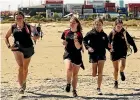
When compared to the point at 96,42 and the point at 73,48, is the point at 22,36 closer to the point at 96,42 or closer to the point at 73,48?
the point at 73,48

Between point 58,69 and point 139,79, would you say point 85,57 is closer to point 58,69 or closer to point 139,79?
point 58,69

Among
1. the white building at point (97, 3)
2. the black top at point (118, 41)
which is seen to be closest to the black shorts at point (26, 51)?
the black top at point (118, 41)

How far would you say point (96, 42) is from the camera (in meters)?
9.23

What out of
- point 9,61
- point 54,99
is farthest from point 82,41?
point 9,61

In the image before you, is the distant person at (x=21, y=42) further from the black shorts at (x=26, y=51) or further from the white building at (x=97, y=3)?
the white building at (x=97, y=3)

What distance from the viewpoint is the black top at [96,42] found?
9.23 metres

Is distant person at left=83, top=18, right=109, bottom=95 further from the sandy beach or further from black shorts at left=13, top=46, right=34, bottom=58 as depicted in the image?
black shorts at left=13, top=46, right=34, bottom=58

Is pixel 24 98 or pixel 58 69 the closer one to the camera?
pixel 24 98

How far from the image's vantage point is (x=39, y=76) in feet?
40.4

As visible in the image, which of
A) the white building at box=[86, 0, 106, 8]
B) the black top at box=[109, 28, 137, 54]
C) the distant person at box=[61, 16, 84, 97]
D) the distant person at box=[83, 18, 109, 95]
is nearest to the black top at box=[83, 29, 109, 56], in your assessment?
the distant person at box=[83, 18, 109, 95]

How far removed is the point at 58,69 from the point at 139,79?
11.4 ft

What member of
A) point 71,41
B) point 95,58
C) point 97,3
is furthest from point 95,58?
point 97,3

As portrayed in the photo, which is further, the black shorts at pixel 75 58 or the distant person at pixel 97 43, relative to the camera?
the distant person at pixel 97 43

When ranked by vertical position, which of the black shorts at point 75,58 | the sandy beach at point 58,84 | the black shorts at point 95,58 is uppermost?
the black shorts at point 75,58
